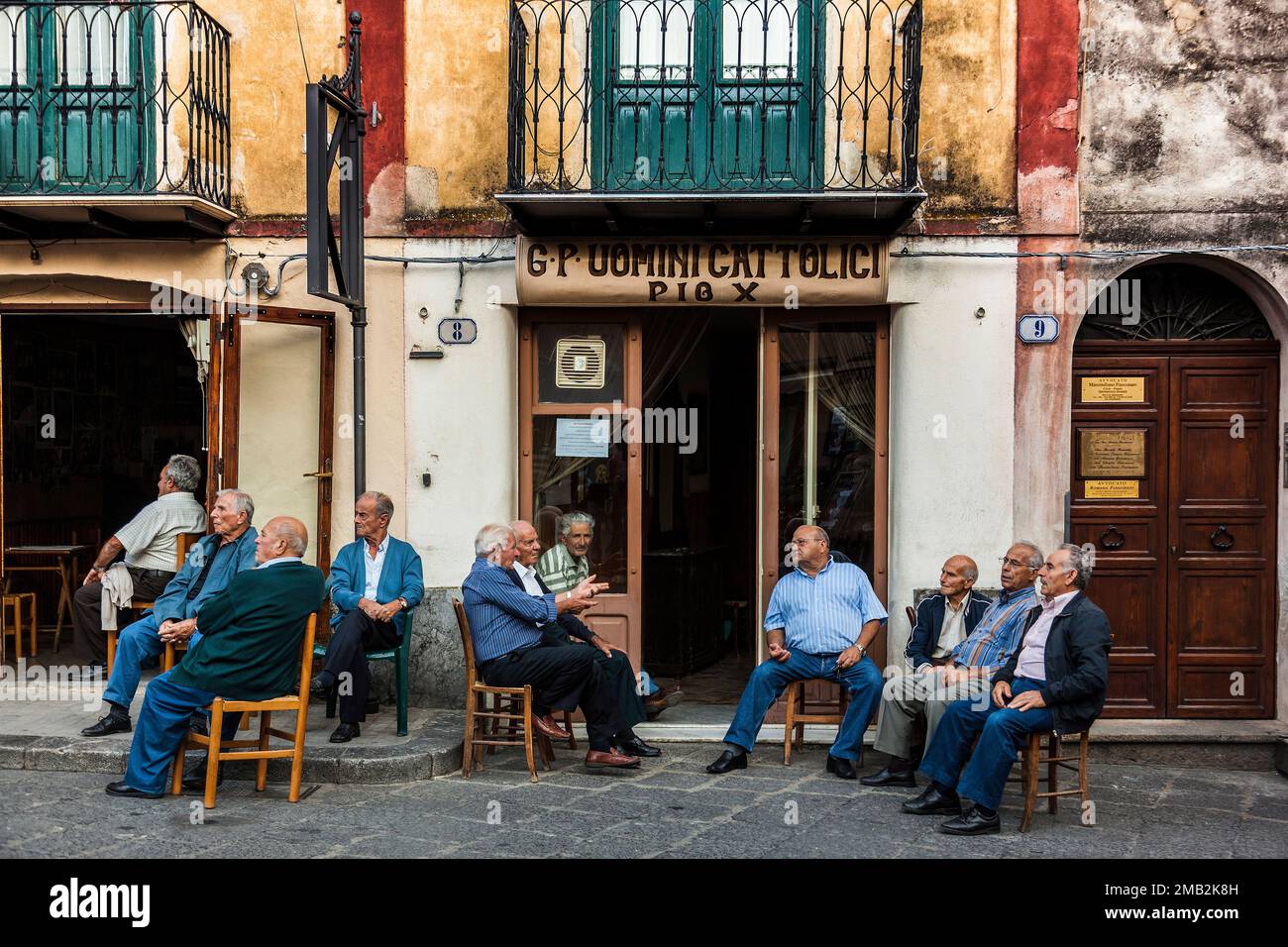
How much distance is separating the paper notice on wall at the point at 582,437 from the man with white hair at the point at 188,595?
2.27m

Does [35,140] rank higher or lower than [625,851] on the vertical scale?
higher

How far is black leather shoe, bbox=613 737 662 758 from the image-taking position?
735 cm

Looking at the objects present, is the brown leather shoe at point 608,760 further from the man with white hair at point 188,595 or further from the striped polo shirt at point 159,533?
the striped polo shirt at point 159,533

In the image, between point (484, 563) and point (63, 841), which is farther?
point (484, 563)

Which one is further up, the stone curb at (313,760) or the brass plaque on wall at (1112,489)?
the brass plaque on wall at (1112,489)

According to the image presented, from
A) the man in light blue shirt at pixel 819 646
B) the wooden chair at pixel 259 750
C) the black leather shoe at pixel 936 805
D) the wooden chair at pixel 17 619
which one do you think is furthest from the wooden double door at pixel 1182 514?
the wooden chair at pixel 17 619

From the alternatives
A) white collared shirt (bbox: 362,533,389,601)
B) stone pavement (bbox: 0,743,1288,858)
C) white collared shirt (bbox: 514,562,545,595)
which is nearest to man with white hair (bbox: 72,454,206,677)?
white collared shirt (bbox: 362,533,389,601)

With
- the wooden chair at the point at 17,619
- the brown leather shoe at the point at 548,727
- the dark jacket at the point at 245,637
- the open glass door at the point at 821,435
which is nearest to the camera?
the dark jacket at the point at 245,637

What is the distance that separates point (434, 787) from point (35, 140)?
5.34 meters

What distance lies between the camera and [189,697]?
618cm

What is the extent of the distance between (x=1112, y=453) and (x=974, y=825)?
129 inches

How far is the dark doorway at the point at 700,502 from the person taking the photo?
896cm

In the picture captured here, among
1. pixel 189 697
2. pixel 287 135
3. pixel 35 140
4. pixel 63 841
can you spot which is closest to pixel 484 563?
pixel 189 697

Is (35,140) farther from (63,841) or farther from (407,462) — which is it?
(63,841)
